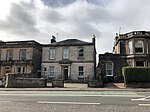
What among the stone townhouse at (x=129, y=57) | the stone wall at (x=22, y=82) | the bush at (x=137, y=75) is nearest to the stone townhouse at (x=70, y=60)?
the stone townhouse at (x=129, y=57)

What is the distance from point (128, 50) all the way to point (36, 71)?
57.8ft

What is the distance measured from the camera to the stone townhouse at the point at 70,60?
35.7 m

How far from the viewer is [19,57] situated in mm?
38625

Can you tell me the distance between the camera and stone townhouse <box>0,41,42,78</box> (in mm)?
37719

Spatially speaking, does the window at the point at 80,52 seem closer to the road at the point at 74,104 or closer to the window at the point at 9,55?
the window at the point at 9,55

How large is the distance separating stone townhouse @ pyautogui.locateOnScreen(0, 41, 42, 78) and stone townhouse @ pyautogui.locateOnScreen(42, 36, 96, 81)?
7.93 ft

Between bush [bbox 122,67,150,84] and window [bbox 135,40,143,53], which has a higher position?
window [bbox 135,40,143,53]

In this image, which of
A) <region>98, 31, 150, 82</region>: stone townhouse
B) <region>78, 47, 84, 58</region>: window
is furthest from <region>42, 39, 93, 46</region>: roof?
<region>98, 31, 150, 82</region>: stone townhouse

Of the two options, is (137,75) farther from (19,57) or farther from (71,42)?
(19,57)

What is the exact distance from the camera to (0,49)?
39719 millimetres

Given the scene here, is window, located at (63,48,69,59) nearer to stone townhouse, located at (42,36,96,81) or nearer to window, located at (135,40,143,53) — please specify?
stone townhouse, located at (42,36,96,81)

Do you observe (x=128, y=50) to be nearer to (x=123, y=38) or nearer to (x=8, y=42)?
(x=123, y=38)

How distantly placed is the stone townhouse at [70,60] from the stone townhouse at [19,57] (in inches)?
95.2

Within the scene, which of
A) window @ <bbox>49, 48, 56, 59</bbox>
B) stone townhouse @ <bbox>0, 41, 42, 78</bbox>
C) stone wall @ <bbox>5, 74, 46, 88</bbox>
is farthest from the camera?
stone townhouse @ <bbox>0, 41, 42, 78</bbox>
